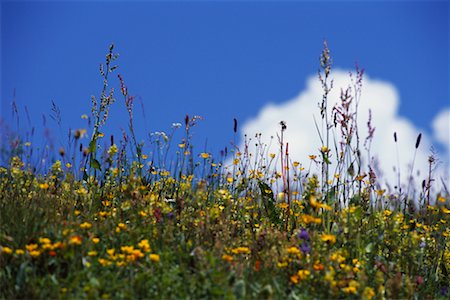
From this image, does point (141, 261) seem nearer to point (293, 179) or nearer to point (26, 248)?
point (26, 248)

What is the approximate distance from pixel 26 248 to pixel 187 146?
2.29 m

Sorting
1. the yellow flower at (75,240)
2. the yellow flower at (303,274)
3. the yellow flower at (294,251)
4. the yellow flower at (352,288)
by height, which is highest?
the yellow flower at (75,240)

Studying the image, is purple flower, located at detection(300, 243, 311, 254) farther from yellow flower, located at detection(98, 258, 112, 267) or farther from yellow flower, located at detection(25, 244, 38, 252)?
yellow flower, located at detection(25, 244, 38, 252)

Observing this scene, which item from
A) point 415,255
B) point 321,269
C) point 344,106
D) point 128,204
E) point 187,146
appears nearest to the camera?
point 321,269

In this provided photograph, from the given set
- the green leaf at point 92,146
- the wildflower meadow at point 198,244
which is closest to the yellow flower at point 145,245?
the wildflower meadow at point 198,244

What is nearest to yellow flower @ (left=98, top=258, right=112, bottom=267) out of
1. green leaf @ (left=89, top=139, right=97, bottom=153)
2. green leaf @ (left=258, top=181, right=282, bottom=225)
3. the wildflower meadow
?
the wildflower meadow

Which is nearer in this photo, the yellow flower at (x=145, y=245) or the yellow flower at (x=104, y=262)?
the yellow flower at (x=104, y=262)

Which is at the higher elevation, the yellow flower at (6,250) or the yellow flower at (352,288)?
the yellow flower at (6,250)

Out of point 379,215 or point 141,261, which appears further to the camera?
point 379,215

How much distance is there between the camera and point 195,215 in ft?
15.1

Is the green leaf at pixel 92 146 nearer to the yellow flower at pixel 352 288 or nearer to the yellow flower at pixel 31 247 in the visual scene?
the yellow flower at pixel 31 247

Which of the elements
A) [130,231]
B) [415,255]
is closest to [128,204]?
[130,231]

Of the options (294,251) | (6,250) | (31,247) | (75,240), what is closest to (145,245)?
(75,240)

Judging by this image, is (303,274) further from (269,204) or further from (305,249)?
(269,204)
